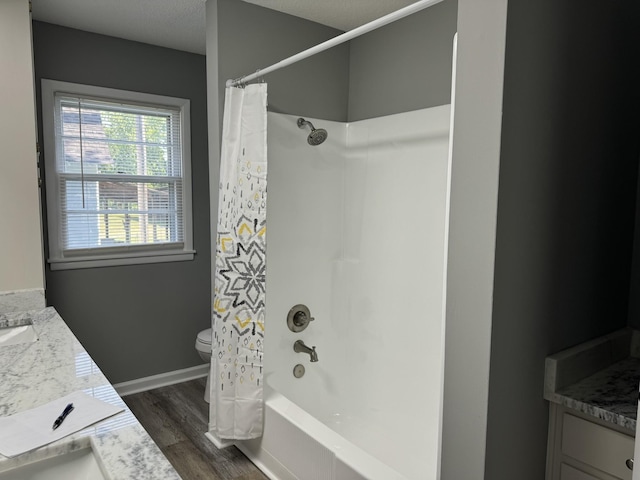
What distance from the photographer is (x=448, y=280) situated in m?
1.33

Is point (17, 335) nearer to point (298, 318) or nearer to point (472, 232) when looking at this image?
point (298, 318)

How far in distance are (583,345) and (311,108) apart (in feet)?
6.28

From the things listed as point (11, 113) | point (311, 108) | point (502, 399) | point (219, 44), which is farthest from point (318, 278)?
point (11, 113)

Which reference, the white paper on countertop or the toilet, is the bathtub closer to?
the toilet

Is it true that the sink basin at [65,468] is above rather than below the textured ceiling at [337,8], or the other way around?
below

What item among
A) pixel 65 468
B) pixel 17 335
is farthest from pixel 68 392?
pixel 17 335

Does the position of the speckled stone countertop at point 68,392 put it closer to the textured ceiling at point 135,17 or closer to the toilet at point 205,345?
the toilet at point 205,345

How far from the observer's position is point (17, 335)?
1.97 m

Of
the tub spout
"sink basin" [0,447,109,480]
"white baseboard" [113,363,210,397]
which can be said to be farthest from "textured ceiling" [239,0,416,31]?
"white baseboard" [113,363,210,397]

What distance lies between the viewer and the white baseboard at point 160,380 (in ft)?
10.6

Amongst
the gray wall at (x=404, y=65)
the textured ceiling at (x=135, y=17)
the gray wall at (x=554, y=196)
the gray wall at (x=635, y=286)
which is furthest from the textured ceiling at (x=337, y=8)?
the gray wall at (x=635, y=286)

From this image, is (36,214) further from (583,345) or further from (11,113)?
(583,345)

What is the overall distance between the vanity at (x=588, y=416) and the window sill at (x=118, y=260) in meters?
2.63

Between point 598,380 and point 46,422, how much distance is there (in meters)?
1.69
